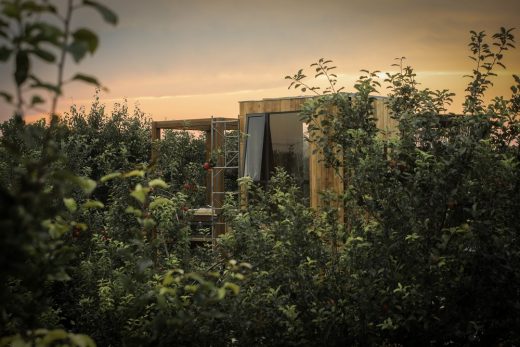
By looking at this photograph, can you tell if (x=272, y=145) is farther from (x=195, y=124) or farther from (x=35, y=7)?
(x=35, y=7)

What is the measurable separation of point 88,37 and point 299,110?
12.6 meters

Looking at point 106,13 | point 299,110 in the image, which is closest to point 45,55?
point 106,13

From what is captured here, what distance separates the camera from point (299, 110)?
14531 mm

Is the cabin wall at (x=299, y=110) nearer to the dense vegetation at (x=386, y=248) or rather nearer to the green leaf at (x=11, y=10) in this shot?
the dense vegetation at (x=386, y=248)

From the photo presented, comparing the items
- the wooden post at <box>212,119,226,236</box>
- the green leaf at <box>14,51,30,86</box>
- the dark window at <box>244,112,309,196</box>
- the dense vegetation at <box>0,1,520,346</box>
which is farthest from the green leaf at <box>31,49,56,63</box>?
the wooden post at <box>212,119,226,236</box>

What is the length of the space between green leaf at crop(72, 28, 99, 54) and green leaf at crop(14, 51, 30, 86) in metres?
0.17

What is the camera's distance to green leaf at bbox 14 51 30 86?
2039mm

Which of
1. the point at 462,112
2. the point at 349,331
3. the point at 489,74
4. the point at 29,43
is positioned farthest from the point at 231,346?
the point at 29,43

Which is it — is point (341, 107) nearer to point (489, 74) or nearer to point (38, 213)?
point (489, 74)

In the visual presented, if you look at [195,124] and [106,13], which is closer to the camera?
[106,13]

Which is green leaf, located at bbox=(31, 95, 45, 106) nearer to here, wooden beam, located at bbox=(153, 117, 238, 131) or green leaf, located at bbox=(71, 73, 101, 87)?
green leaf, located at bbox=(71, 73, 101, 87)

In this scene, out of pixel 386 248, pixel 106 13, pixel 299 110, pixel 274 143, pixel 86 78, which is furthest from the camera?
pixel 274 143

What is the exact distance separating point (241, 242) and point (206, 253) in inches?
32.5

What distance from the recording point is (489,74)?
6.02 metres
